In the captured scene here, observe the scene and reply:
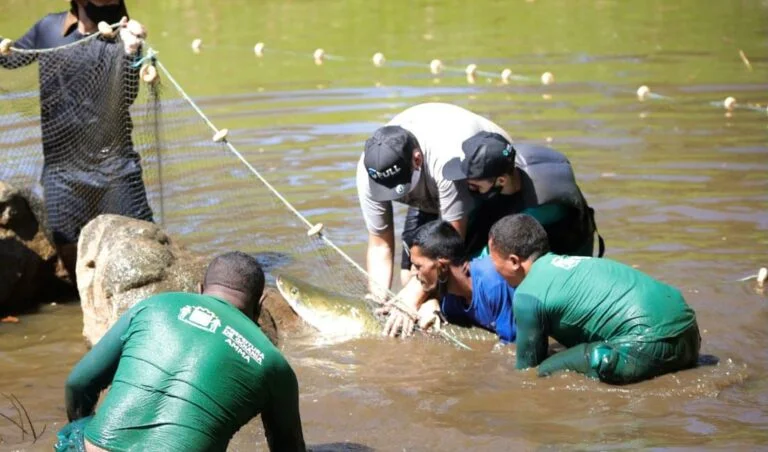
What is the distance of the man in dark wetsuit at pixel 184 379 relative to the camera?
414cm

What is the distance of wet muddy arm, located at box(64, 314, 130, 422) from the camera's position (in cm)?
434

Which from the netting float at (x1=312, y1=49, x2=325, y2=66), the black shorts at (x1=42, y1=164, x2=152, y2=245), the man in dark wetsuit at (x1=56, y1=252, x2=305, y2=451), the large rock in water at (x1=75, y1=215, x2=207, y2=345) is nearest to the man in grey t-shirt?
the large rock in water at (x1=75, y1=215, x2=207, y2=345)

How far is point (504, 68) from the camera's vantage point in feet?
50.5

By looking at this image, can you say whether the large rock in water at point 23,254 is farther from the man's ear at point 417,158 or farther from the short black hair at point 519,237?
the short black hair at point 519,237

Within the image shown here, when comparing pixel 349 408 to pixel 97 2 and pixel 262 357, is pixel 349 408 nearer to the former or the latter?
pixel 262 357

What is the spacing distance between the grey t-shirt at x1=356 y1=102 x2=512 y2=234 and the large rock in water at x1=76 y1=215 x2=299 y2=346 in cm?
100

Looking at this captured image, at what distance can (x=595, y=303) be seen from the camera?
609cm

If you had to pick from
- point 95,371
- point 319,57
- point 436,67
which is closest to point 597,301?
point 95,371

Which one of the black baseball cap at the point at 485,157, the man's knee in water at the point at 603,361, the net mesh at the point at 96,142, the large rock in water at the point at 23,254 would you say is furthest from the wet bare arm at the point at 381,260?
the large rock in water at the point at 23,254

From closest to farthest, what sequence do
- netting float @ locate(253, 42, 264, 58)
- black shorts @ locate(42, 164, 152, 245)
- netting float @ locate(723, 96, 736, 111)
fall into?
black shorts @ locate(42, 164, 152, 245), netting float @ locate(723, 96, 736, 111), netting float @ locate(253, 42, 264, 58)

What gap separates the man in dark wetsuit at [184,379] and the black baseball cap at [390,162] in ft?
7.70

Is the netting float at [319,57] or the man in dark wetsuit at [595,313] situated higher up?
the man in dark wetsuit at [595,313]

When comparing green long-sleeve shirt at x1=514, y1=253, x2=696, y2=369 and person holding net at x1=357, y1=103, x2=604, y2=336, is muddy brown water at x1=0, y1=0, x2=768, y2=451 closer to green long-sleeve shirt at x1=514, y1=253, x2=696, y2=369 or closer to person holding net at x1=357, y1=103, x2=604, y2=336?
green long-sleeve shirt at x1=514, y1=253, x2=696, y2=369

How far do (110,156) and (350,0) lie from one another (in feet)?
48.5
